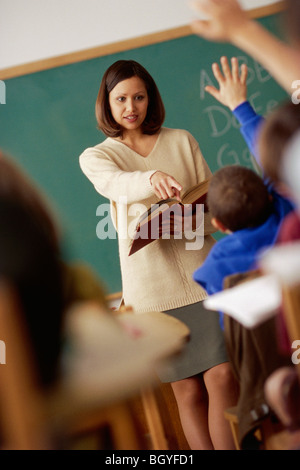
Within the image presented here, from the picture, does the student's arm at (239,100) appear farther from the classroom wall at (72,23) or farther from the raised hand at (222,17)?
the classroom wall at (72,23)

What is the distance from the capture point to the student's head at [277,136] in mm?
658

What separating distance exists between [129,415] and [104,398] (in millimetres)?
52

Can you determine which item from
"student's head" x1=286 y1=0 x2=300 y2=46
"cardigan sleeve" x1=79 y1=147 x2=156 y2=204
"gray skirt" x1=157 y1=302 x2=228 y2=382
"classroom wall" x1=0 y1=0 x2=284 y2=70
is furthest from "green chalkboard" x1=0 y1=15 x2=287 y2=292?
"student's head" x1=286 y1=0 x2=300 y2=46

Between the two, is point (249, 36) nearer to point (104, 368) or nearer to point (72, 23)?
point (104, 368)

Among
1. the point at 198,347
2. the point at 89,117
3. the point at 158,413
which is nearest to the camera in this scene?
the point at 158,413

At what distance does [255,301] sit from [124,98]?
0.58m

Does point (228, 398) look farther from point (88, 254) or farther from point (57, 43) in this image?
point (57, 43)

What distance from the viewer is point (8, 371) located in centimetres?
57

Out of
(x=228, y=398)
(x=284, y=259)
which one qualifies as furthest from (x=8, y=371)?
(x=228, y=398)

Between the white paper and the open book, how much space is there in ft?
0.99

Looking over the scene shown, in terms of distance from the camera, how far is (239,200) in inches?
31.6

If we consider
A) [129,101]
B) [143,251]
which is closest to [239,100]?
[129,101]

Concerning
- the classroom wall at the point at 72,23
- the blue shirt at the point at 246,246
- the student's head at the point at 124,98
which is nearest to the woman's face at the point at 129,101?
the student's head at the point at 124,98

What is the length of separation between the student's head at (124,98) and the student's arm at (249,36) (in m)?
0.30
